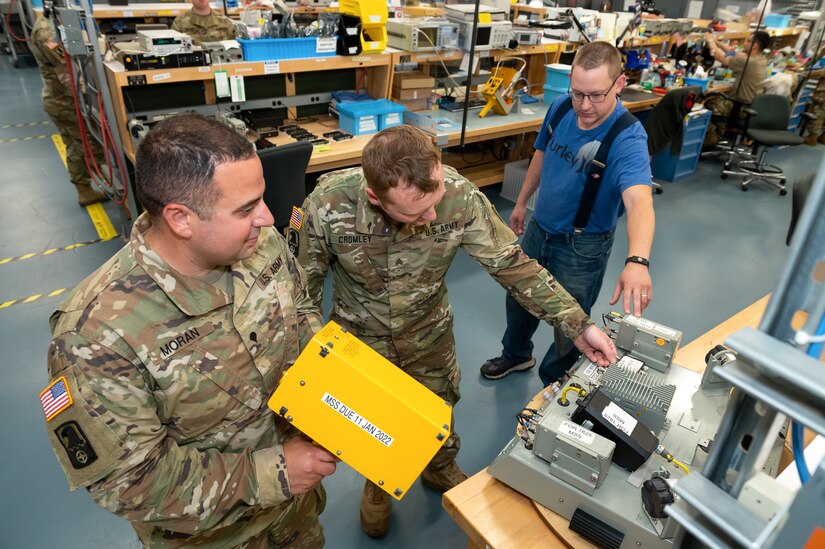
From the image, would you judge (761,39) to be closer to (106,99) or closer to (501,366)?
(501,366)

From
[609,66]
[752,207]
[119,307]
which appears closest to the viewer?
[119,307]

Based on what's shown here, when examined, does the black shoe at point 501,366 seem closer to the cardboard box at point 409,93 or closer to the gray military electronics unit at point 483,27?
the cardboard box at point 409,93

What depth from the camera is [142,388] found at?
960 millimetres

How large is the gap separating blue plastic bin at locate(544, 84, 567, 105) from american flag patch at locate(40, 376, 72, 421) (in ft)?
14.2

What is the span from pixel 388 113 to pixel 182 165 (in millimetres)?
2865

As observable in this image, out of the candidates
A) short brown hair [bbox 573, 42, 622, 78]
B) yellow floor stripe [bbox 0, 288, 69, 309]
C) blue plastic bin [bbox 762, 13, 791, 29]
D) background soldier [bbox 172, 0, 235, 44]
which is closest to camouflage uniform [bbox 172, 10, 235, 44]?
background soldier [bbox 172, 0, 235, 44]

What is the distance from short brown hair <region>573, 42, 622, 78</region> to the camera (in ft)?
6.20

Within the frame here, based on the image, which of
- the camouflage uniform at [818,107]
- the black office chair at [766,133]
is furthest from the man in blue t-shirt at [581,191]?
the camouflage uniform at [818,107]

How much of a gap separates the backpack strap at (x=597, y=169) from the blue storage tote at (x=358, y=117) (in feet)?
6.45

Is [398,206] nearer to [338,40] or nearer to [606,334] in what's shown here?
[606,334]

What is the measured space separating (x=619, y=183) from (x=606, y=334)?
68cm

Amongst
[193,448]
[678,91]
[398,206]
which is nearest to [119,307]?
[193,448]

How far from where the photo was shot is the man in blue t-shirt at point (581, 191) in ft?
6.14

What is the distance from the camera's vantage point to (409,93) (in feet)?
13.1
